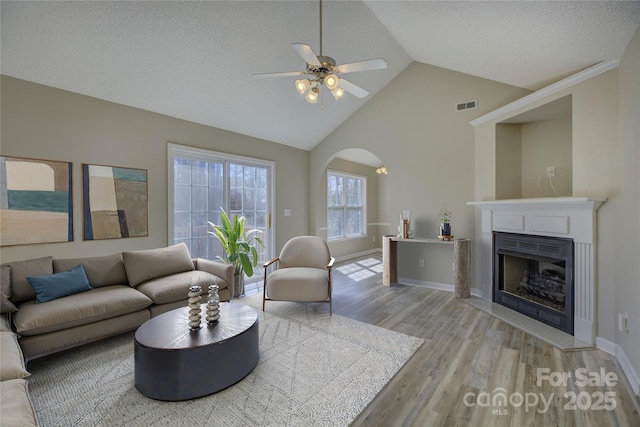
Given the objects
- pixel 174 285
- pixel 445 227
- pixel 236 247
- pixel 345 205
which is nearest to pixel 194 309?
pixel 174 285

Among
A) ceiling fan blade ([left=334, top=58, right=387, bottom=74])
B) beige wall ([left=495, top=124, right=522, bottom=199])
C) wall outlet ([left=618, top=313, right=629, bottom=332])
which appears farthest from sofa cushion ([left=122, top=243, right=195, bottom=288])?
wall outlet ([left=618, top=313, right=629, bottom=332])

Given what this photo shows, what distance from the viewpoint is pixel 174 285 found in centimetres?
306

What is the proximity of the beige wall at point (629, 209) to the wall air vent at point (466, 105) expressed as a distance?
1.78m

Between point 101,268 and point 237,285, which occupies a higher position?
point 101,268

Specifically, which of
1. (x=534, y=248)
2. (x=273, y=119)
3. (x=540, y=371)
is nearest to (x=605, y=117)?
(x=534, y=248)

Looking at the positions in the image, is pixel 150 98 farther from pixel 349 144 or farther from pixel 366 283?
pixel 366 283

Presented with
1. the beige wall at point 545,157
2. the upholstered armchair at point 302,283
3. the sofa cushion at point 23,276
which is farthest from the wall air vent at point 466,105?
the sofa cushion at point 23,276

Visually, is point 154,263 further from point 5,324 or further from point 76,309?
point 5,324

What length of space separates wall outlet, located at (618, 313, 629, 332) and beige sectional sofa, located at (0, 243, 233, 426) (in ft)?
12.6

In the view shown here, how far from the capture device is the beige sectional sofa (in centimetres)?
175

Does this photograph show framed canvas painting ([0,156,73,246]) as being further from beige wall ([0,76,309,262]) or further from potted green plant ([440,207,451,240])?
potted green plant ([440,207,451,240])

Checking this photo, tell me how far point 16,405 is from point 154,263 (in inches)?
85.0

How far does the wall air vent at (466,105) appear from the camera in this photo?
4.14 metres

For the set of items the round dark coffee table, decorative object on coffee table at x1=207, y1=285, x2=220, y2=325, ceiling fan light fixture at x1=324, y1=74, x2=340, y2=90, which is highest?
ceiling fan light fixture at x1=324, y1=74, x2=340, y2=90
